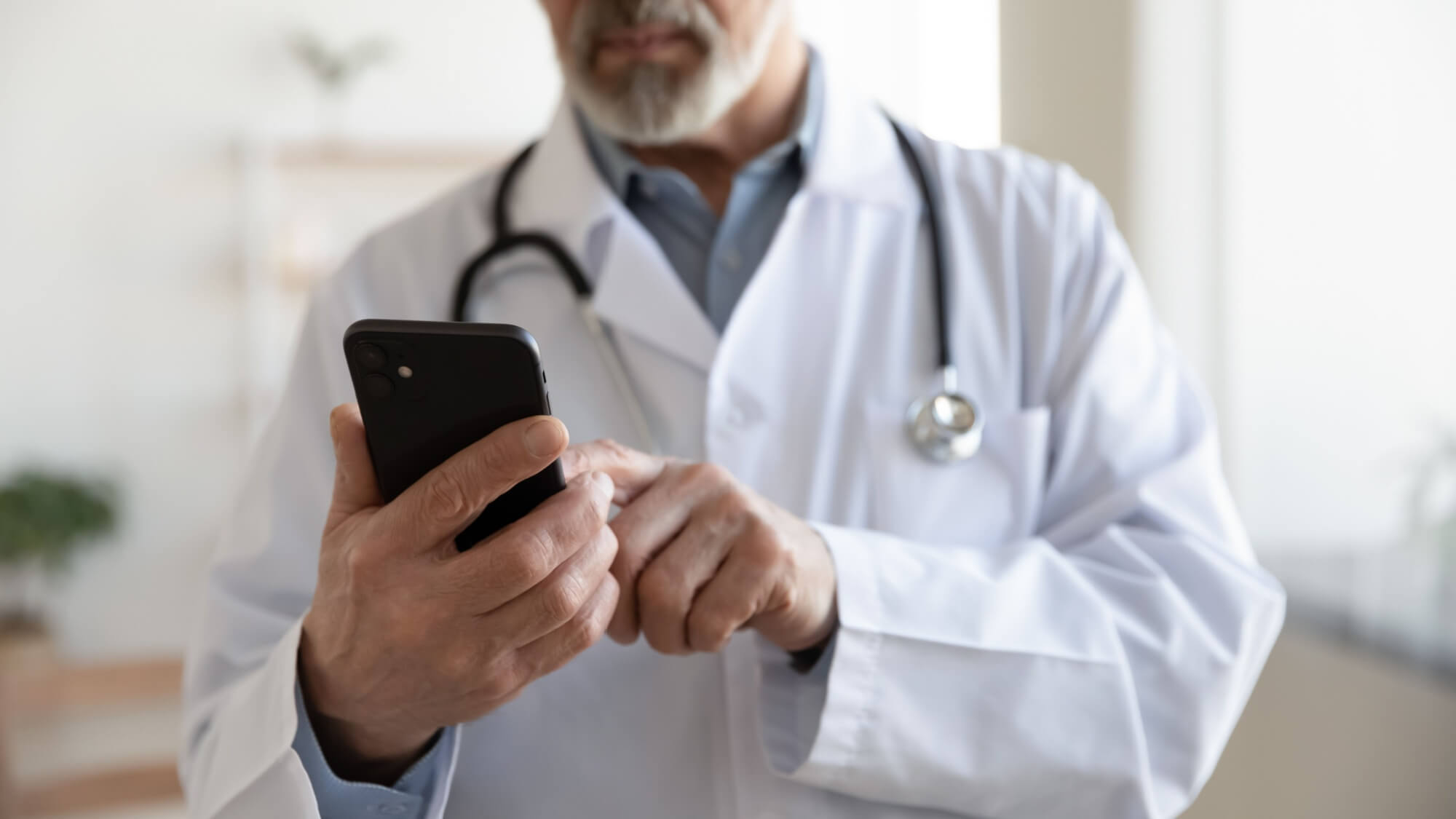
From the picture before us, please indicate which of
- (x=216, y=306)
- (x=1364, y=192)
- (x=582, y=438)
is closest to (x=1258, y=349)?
(x=1364, y=192)

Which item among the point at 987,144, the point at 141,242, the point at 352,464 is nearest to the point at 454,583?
the point at 352,464

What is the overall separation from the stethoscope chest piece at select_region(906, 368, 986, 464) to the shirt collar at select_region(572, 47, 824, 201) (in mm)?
232

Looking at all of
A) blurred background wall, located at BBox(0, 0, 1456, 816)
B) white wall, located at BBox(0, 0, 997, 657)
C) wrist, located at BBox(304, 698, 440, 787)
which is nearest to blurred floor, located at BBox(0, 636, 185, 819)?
blurred background wall, located at BBox(0, 0, 1456, 816)

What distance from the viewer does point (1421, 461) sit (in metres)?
1.25

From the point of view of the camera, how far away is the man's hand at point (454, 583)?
1.62 ft

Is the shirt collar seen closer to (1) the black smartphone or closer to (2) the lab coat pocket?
(2) the lab coat pocket

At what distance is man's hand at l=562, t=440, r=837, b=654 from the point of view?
0.61 metres

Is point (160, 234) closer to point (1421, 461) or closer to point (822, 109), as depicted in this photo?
point (822, 109)

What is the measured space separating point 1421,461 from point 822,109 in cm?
83

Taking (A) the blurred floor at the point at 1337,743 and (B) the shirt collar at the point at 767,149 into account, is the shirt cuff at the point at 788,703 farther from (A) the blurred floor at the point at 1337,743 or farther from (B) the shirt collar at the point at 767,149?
(A) the blurred floor at the point at 1337,743

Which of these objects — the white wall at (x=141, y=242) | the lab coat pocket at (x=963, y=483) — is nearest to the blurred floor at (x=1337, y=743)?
the lab coat pocket at (x=963, y=483)

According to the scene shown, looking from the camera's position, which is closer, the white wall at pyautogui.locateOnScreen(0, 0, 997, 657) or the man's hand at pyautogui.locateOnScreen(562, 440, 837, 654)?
the man's hand at pyautogui.locateOnScreen(562, 440, 837, 654)

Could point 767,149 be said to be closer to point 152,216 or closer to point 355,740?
point 355,740

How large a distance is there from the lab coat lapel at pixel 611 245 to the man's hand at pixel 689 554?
0.20 m
